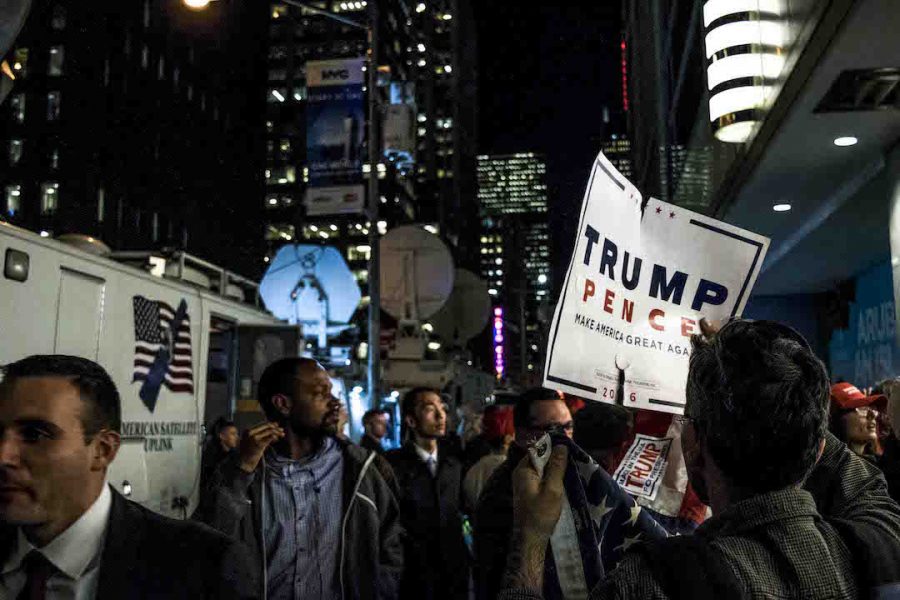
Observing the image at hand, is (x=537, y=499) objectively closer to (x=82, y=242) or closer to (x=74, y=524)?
(x=74, y=524)

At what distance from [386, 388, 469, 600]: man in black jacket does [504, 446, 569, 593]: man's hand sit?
3.54m

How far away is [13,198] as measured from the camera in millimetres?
64688

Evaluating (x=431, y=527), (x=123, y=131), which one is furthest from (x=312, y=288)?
(x=123, y=131)

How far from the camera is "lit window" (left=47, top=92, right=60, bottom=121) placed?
63344 millimetres

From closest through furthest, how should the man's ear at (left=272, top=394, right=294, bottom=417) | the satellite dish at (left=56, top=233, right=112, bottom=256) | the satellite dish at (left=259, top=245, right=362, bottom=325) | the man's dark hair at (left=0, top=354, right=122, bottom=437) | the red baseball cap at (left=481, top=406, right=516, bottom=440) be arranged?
1. the man's dark hair at (left=0, top=354, right=122, bottom=437)
2. the man's ear at (left=272, top=394, right=294, bottom=417)
3. the satellite dish at (left=56, top=233, right=112, bottom=256)
4. the red baseball cap at (left=481, top=406, right=516, bottom=440)
5. the satellite dish at (left=259, top=245, right=362, bottom=325)

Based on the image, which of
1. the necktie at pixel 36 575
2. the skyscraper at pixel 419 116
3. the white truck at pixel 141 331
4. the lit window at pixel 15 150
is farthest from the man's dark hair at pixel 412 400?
the skyscraper at pixel 419 116

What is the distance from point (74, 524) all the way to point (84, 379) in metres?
0.40

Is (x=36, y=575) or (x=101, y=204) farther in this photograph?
(x=101, y=204)

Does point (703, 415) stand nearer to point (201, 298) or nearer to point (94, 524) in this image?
point (94, 524)

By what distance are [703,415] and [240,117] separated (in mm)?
93614

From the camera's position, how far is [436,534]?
6098 mm

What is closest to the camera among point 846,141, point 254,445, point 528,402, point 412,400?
point 254,445

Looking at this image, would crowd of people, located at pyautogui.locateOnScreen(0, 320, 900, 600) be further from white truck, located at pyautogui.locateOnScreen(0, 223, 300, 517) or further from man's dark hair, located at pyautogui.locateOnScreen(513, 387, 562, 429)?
white truck, located at pyautogui.locateOnScreen(0, 223, 300, 517)

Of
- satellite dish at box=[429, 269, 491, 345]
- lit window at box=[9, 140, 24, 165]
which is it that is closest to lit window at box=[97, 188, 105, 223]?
lit window at box=[9, 140, 24, 165]
